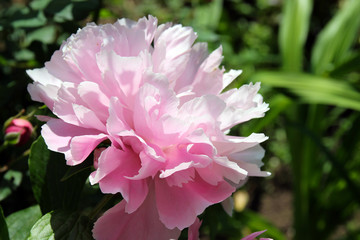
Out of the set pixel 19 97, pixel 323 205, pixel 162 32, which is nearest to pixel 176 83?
pixel 162 32

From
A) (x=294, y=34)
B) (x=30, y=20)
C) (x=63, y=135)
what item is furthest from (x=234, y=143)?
(x=294, y=34)

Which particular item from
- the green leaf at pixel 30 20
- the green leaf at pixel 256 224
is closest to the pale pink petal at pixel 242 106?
the green leaf at pixel 30 20

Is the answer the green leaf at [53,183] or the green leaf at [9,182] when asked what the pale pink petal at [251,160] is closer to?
the green leaf at [53,183]

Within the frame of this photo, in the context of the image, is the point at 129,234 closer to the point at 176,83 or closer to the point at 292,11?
the point at 176,83

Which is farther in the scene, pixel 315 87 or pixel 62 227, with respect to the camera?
pixel 315 87

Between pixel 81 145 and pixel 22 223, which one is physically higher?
pixel 81 145

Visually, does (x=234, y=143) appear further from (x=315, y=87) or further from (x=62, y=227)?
(x=315, y=87)
